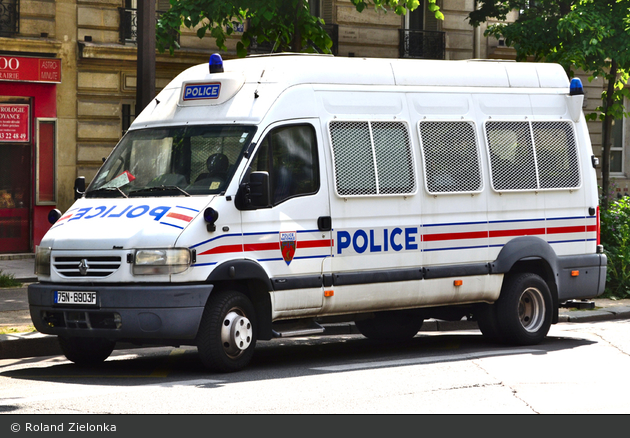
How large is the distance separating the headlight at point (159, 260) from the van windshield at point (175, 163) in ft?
2.08

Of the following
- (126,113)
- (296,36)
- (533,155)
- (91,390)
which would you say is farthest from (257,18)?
(91,390)

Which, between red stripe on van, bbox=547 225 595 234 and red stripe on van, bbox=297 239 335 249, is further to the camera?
red stripe on van, bbox=547 225 595 234

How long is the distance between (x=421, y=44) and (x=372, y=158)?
15530mm

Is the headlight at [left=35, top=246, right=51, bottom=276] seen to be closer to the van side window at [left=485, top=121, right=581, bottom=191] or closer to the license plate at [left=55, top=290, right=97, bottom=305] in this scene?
the license plate at [left=55, top=290, right=97, bottom=305]

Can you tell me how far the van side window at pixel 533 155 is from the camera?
10742mm

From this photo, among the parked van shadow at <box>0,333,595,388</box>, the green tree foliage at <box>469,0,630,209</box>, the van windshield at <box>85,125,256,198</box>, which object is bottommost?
the parked van shadow at <box>0,333,595,388</box>

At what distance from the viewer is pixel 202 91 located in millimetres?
9469

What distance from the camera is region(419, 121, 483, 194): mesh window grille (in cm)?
1020

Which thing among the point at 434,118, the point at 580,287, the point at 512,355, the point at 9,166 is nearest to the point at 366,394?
the point at 512,355


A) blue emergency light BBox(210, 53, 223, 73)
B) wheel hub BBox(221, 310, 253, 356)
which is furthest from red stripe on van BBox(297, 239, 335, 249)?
blue emergency light BBox(210, 53, 223, 73)

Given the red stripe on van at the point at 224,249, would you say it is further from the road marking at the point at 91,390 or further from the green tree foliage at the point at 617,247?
the green tree foliage at the point at 617,247

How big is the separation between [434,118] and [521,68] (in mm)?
1437

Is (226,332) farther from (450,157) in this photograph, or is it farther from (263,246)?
(450,157)

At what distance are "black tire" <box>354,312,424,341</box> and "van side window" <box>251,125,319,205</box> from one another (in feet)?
7.82
